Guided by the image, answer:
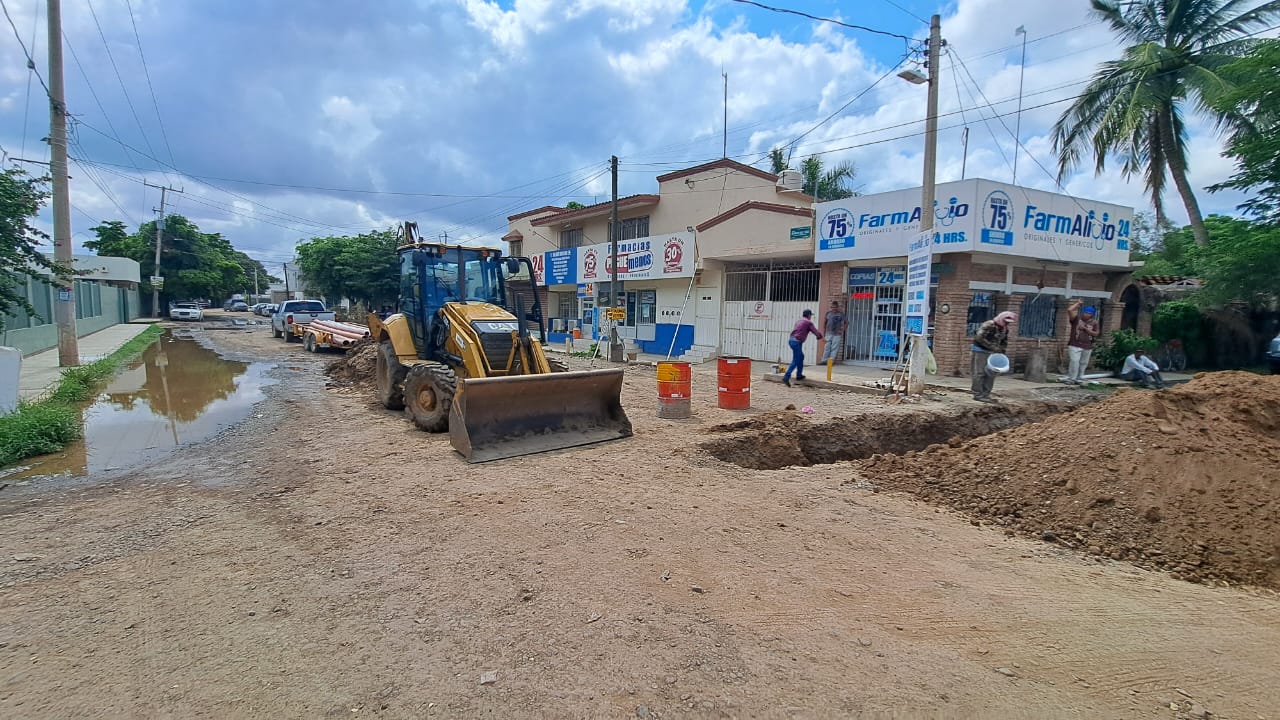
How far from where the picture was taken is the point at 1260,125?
1492 cm

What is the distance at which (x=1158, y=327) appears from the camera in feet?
57.3

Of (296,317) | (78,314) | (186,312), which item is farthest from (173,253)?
(296,317)

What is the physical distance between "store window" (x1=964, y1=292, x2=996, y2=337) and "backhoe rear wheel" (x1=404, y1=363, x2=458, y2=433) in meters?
12.3

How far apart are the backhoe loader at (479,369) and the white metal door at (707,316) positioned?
34.6 feet

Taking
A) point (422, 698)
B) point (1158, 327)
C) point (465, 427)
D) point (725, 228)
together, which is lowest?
point (422, 698)

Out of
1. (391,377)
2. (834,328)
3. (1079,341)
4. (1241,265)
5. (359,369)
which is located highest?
(1241,265)

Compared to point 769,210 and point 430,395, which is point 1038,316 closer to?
point 769,210

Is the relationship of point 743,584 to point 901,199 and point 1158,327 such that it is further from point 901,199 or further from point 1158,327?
point 1158,327

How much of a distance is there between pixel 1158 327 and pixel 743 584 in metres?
19.6

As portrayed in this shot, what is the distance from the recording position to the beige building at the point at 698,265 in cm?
1773

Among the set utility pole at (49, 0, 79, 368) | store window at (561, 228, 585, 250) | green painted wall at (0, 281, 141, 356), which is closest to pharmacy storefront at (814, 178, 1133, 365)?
store window at (561, 228, 585, 250)

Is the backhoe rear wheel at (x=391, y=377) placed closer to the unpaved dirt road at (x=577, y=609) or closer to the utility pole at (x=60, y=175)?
the unpaved dirt road at (x=577, y=609)

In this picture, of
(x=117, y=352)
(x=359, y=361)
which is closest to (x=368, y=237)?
(x=117, y=352)

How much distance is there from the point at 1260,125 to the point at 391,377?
20.6 meters
